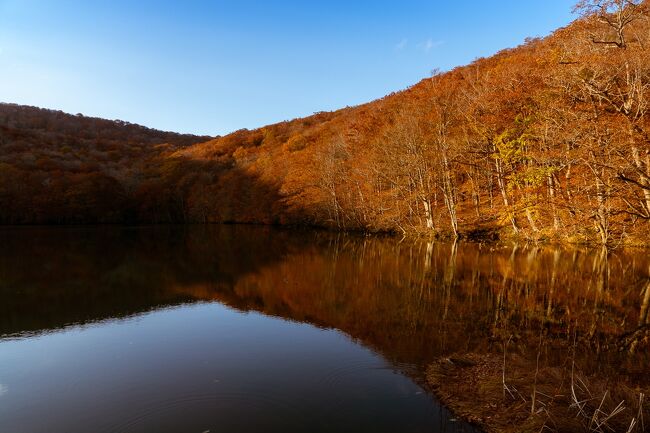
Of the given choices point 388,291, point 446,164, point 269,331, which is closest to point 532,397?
point 269,331

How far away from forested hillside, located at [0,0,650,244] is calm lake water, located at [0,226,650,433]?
10.7ft

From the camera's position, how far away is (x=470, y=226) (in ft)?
122

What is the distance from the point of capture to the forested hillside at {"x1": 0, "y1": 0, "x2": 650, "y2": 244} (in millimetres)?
11016

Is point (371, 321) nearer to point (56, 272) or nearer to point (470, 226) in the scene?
point (56, 272)

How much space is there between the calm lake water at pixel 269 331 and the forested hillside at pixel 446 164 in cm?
325

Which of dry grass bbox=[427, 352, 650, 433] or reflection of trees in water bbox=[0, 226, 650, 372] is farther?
reflection of trees in water bbox=[0, 226, 650, 372]

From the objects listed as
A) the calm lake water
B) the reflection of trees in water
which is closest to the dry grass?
the calm lake water

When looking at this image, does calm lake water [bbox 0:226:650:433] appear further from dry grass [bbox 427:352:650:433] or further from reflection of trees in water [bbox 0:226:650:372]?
dry grass [bbox 427:352:650:433]

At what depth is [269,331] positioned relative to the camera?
1202 cm

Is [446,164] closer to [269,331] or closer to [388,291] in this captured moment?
[388,291]

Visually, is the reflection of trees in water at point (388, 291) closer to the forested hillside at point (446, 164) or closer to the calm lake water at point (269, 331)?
the calm lake water at point (269, 331)

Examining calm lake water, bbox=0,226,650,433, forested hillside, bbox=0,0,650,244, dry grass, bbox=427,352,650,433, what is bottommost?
calm lake water, bbox=0,226,650,433

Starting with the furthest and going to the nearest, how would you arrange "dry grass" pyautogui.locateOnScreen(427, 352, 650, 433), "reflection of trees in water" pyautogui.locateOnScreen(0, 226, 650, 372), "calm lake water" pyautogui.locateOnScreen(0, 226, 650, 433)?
"reflection of trees in water" pyautogui.locateOnScreen(0, 226, 650, 372) < "calm lake water" pyautogui.locateOnScreen(0, 226, 650, 433) < "dry grass" pyautogui.locateOnScreen(427, 352, 650, 433)

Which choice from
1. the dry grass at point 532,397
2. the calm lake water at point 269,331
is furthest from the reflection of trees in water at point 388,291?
the dry grass at point 532,397
